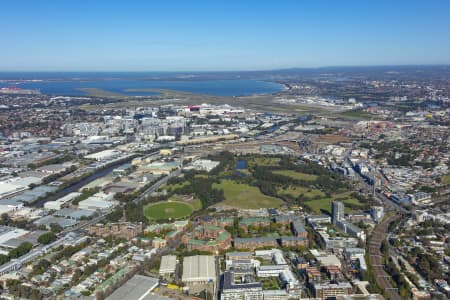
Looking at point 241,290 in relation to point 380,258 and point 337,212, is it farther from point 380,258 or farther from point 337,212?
point 337,212

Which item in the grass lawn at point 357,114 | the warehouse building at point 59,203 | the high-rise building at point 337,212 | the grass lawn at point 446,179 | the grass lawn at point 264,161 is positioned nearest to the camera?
the high-rise building at point 337,212

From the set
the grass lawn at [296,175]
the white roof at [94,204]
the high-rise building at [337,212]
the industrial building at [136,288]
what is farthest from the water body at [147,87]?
the industrial building at [136,288]

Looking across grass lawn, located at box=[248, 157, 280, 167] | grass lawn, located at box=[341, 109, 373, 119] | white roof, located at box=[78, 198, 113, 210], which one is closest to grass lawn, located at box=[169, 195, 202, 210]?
white roof, located at box=[78, 198, 113, 210]

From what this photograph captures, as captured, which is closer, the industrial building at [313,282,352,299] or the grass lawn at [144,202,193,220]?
the industrial building at [313,282,352,299]

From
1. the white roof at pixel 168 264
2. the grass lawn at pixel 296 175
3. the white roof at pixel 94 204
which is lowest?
the white roof at pixel 168 264

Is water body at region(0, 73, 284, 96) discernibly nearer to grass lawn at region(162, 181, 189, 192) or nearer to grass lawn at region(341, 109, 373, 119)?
grass lawn at region(341, 109, 373, 119)

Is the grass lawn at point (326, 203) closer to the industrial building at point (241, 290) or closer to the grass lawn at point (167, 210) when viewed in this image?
the grass lawn at point (167, 210)
